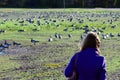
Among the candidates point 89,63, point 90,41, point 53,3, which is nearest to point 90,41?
point 90,41

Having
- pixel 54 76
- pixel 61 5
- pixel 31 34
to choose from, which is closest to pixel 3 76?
pixel 54 76

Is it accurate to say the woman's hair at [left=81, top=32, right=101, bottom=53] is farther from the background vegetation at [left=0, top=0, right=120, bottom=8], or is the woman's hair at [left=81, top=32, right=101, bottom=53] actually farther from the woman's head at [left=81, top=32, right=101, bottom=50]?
the background vegetation at [left=0, top=0, right=120, bottom=8]

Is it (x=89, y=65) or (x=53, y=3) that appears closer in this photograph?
(x=89, y=65)

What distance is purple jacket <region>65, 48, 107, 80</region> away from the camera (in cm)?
681

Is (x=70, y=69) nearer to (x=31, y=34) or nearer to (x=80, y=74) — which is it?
(x=80, y=74)

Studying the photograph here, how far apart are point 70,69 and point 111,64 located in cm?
666

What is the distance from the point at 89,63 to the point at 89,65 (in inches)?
1.1

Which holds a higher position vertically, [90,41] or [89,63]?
[90,41]

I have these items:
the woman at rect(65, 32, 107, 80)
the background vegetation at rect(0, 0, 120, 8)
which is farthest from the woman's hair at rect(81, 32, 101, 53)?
the background vegetation at rect(0, 0, 120, 8)

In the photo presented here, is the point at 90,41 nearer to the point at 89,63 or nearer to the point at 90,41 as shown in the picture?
the point at 90,41

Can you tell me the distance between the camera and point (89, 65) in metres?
6.82

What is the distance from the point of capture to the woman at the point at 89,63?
6816 millimetres

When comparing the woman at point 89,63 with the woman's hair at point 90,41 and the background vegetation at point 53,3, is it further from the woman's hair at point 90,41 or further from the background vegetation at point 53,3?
the background vegetation at point 53,3

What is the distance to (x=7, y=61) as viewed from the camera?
14062 millimetres
